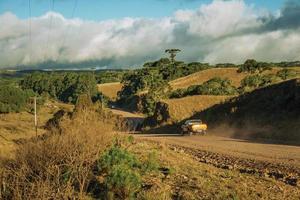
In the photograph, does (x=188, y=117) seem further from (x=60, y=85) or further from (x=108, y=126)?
(x=60, y=85)

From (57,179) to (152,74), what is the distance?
10384 centimetres

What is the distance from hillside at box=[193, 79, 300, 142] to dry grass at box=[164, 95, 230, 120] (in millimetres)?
5842

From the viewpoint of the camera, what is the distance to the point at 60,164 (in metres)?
16.2

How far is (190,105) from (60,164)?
157ft

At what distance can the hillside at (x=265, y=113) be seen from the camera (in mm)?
39562

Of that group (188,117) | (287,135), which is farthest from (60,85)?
(287,135)

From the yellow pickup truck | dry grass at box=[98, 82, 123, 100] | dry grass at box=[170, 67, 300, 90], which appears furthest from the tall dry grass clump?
dry grass at box=[98, 82, 123, 100]

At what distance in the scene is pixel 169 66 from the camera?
438ft

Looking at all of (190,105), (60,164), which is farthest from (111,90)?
(60,164)

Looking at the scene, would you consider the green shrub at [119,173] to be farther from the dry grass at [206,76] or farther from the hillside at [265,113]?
the dry grass at [206,76]

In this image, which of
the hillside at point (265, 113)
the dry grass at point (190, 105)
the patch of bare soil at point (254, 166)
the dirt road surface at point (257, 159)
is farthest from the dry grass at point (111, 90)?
the patch of bare soil at point (254, 166)

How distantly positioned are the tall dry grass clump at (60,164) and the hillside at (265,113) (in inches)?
808

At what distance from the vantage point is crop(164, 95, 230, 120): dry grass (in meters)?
61.7

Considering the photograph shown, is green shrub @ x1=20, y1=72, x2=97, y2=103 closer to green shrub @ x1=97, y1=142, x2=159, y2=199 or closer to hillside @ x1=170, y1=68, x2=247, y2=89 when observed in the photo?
hillside @ x1=170, y1=68, x2=247, y2=89
